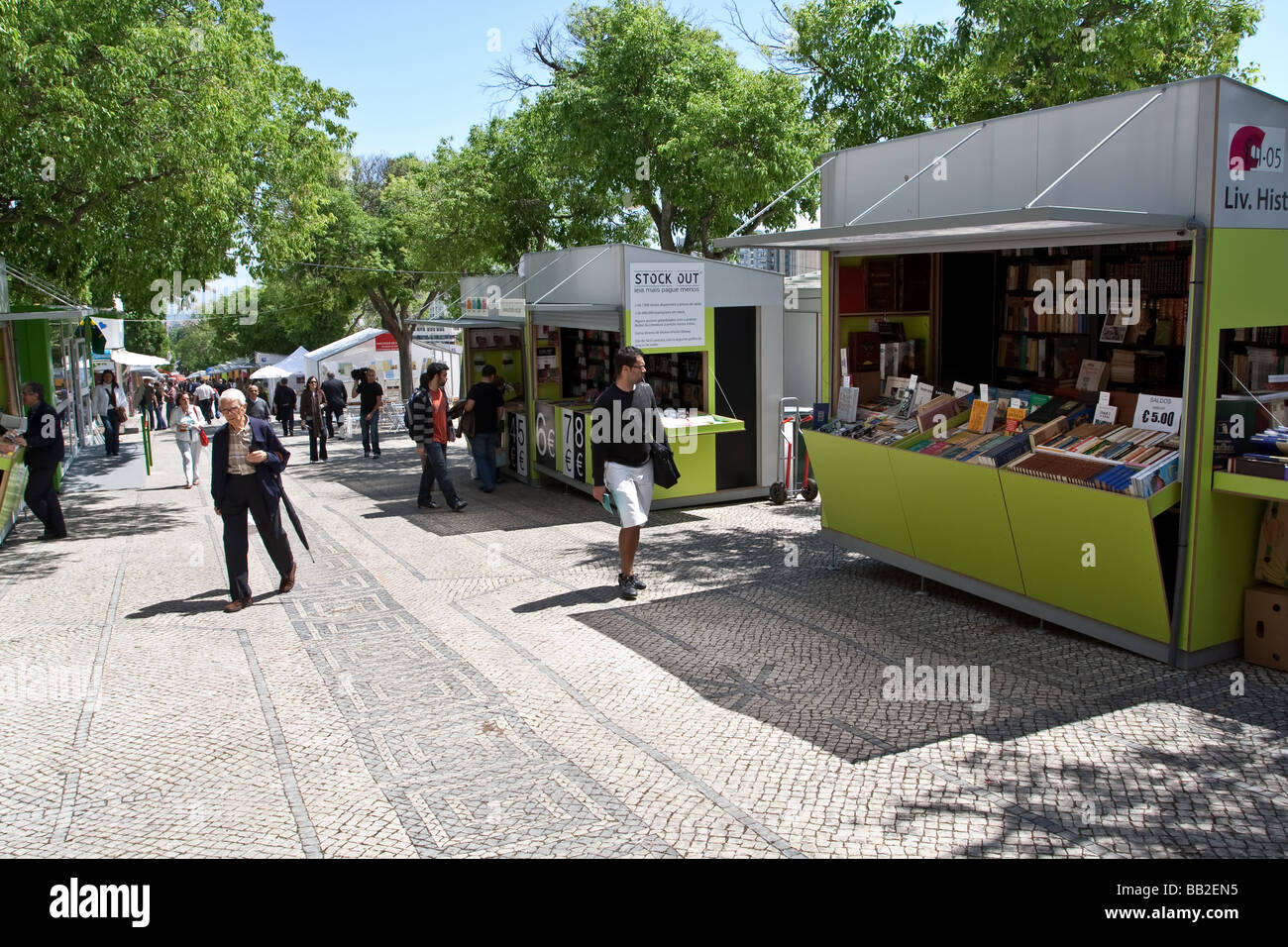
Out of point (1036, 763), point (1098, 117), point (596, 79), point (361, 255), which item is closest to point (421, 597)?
point (1036, 763)

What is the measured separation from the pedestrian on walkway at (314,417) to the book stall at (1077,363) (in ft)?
39.7

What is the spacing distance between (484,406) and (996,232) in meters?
8.18

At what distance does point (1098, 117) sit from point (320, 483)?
496 inches

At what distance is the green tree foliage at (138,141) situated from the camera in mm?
11023

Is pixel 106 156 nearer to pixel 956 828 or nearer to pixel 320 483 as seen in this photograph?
pixel 320 483

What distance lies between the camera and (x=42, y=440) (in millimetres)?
11570

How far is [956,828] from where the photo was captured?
188 inches

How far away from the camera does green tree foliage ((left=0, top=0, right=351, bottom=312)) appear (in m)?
11.0

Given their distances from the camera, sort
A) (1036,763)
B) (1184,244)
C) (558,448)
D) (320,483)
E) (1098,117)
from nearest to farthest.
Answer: (1036,763) → (1098,117) → (1184,244) → (558,448) → (320,483)

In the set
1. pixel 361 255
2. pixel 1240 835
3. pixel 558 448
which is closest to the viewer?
pixel 1240 835

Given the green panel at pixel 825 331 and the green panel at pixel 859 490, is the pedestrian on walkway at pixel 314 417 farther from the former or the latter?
the green panel at pixel 859 490

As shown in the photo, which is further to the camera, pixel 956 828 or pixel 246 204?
pixel 246 204

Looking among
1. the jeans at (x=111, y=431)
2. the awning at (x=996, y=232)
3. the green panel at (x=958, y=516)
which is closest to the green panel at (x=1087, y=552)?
the green panel at (x=958, y=516)

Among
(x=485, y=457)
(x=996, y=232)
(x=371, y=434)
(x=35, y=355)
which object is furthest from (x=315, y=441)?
(x=996, y=232)
